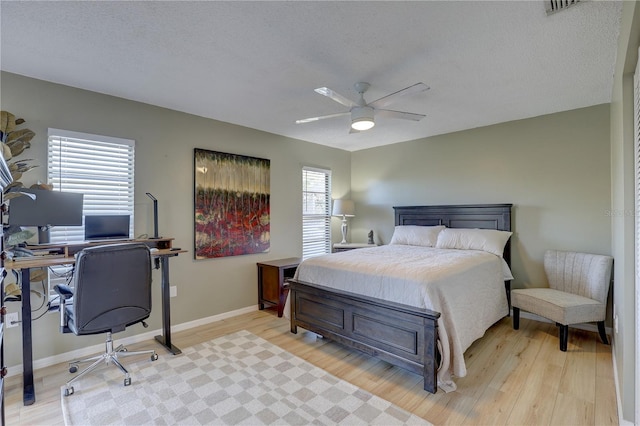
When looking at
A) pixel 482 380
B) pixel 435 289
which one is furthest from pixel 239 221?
pixel 482 380

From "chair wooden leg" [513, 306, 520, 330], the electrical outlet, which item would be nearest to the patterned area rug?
the electrical outlet

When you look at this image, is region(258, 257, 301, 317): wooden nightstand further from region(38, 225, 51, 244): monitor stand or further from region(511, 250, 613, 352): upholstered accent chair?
region(511, 250, 613, 352): upholstered accent chair

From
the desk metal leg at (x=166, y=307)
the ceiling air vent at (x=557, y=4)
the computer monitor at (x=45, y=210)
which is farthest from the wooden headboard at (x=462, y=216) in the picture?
the computer monitor at (x=45, y=210)

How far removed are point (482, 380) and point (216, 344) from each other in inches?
95.8

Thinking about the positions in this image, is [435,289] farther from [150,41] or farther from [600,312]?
[150,41]

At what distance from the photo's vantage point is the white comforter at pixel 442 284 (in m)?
2.35

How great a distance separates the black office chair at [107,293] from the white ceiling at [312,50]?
1488 mm

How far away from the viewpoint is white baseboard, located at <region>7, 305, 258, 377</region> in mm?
2667

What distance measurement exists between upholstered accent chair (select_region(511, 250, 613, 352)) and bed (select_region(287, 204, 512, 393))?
0.33 meters

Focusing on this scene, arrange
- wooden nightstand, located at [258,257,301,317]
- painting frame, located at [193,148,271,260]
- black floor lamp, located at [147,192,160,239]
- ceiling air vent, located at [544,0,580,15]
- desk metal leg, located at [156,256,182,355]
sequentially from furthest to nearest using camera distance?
wooden nightstand, located at [258,257,301,317] → painting frame, located at [193,148,271,260] → black floor lamp, located at [147,192,160,239] → desk metal leg, located at [156,256,182,355] → ceiling air vent, located at [544,0,580,15]

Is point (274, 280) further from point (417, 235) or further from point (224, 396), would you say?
point (417, 235)

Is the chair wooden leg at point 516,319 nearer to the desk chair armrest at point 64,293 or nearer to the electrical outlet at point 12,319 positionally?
the desk chair armrest at point 64,293

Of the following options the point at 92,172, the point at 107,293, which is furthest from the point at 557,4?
the point at 92,172

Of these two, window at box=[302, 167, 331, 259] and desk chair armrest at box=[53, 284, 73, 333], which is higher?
window at box=[302, 167, 331, 259]
